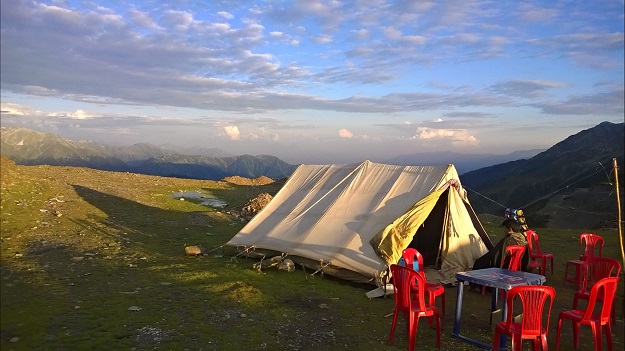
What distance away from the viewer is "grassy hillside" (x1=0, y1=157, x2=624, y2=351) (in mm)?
6004

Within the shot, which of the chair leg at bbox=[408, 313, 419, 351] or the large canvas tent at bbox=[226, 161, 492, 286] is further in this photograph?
the large canvas tent at bbox=[226, 161, 492, 286]

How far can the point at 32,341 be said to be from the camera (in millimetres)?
5082

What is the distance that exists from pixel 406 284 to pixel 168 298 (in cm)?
418

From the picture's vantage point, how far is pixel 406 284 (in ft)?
20.1

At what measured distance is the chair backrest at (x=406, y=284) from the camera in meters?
6.05

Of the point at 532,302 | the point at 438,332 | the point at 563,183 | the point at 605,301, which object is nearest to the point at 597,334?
the point at 605,301

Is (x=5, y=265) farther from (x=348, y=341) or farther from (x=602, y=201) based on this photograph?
(x=602, y=201)

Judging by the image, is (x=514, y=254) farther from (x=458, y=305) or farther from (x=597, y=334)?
(x=597, y=334)

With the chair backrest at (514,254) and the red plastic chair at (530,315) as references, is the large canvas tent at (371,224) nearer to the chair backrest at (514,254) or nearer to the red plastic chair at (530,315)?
the chair backrest at (514,254)

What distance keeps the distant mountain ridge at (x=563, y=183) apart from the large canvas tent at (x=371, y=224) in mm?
25006

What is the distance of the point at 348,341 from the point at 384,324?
107 centimetres

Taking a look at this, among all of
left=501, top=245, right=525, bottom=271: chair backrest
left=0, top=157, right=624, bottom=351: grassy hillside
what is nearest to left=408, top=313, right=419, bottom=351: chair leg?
left=0, top=157, right=624, bottom=351: grassy hillside

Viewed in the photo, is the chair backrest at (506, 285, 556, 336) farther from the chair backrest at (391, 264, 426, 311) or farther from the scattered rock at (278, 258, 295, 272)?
the scattered rock at (278, 258, 295, 272)

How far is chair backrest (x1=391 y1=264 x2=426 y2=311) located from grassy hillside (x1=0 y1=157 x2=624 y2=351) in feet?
2.22
